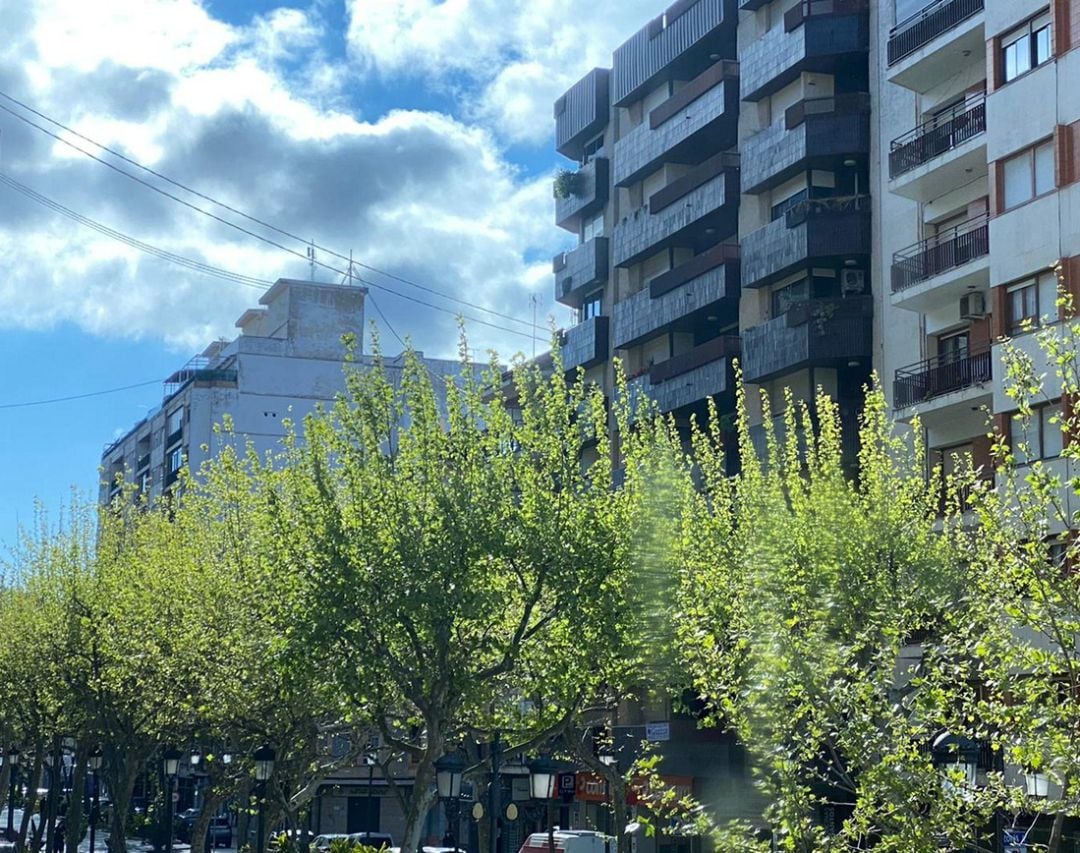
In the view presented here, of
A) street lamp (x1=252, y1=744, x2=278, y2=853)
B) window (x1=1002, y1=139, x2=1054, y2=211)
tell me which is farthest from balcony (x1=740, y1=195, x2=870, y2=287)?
street lamp (x1=252, y1=744, x2=278, y2=853)

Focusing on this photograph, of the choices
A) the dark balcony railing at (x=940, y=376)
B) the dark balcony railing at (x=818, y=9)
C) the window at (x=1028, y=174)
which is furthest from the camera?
the dark balcony railing at (x=818, y=9)

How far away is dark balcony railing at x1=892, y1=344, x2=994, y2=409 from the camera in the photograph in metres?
39.7

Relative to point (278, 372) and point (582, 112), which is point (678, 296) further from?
point (278, 372)

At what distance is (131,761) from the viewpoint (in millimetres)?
43062

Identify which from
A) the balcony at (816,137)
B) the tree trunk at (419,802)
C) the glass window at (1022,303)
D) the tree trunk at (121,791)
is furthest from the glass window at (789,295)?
the tree trunk at (419,802)

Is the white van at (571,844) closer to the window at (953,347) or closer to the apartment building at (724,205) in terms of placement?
the apartment building at (724,205)

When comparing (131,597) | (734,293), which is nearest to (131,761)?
(131,597)

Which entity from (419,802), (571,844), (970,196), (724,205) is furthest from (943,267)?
(419,802)

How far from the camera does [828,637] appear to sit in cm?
2378

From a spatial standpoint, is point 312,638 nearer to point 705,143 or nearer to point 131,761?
point 131,761

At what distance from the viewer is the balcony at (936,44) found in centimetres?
4119

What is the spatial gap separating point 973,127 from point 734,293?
1255 centimetres

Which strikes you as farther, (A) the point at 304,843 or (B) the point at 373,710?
(A) the point at 304,843

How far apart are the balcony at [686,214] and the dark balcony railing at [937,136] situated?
885 centimetres
